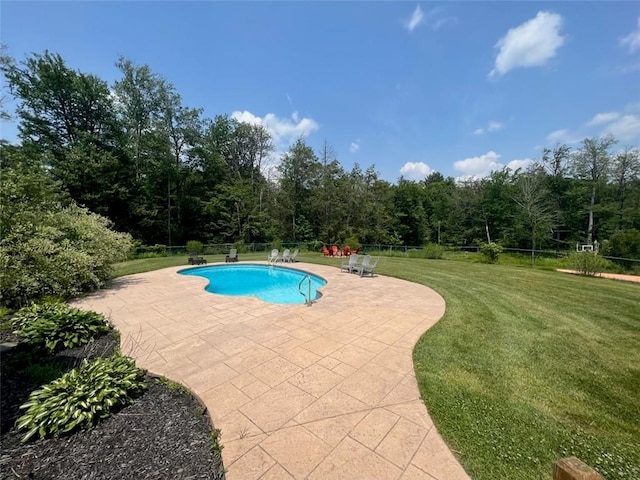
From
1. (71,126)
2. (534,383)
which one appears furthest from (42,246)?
(71,126)

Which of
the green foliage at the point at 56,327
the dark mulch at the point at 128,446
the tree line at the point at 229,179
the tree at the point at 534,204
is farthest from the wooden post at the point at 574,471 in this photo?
the tree at the point at 534,204

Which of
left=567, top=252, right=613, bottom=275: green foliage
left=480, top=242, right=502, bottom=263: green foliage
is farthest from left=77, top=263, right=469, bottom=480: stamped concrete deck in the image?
left=480, top=242, right=502, bottom=263: green foliage

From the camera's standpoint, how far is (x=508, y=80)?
33.2 feet

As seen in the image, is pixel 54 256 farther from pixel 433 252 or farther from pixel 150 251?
pixel 433 252

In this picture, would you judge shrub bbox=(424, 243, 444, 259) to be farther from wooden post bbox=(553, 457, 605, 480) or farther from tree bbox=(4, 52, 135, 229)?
tree bbox=(4, 52, 135, 229)

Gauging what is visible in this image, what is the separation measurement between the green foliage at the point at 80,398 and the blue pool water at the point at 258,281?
5.14 meters

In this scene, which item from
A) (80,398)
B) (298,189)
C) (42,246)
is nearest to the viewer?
(80,398)

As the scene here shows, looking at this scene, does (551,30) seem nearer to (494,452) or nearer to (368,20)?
(368,20)

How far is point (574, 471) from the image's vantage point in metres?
1.21

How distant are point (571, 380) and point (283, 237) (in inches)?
861

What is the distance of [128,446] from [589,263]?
47.6ft

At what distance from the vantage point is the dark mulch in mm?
1898

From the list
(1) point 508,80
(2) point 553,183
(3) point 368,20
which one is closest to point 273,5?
(3) point 368,20

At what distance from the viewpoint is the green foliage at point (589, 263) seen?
9734 mm
